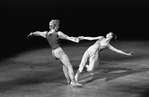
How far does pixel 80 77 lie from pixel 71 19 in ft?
42.8

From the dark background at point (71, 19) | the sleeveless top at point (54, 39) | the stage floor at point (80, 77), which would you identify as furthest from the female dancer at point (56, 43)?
the dark background at point (71, 19)

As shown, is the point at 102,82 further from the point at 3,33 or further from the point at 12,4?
the point at 12,4

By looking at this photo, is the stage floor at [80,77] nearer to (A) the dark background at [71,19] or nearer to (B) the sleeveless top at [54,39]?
(B) the sleeveless top at [54,39]

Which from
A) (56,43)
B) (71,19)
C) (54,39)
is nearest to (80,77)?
(56,43)

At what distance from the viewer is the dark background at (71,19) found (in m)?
22.6

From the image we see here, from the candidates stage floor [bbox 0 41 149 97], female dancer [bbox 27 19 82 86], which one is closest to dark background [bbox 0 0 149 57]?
stage floor [bbox 0 41 149 97]

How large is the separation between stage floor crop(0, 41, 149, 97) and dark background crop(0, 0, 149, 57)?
211cm

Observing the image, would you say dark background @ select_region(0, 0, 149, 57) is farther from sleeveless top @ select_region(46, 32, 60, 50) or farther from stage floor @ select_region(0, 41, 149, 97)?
sleeveless top @ select_region(46, 32, 60, 50)

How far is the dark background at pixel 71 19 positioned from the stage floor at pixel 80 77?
211 centimetres

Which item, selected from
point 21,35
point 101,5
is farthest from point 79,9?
point 21,35

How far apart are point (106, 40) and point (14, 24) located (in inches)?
474

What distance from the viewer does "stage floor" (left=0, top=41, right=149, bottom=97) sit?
13.3 metres

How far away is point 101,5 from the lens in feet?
110

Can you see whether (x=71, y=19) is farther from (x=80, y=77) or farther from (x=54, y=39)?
(x=54, y=39)
